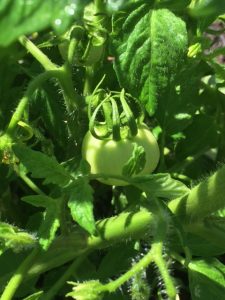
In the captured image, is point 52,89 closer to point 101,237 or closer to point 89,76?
point 89,76

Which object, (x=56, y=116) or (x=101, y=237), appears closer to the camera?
(x=101, y=237)

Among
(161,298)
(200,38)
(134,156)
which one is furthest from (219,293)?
(200,38)

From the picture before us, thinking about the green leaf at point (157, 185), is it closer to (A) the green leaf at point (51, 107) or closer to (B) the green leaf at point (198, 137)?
(A) the green leaf at point (51, 107)

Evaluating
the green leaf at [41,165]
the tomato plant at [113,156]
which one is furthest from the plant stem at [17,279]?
the green leaf at [41,165]

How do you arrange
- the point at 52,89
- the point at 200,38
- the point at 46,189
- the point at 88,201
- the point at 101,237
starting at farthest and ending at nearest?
the point at 46,189 → the point at 52,89 → the point at 200,38 → the point at 101,237 → the point at 88,201

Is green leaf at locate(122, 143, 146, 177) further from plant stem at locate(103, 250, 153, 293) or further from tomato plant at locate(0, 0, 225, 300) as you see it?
plant stem at locate(103, 250, 153, 293)

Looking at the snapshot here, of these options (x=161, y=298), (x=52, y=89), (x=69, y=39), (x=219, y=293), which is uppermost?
(x=69, y=39)
